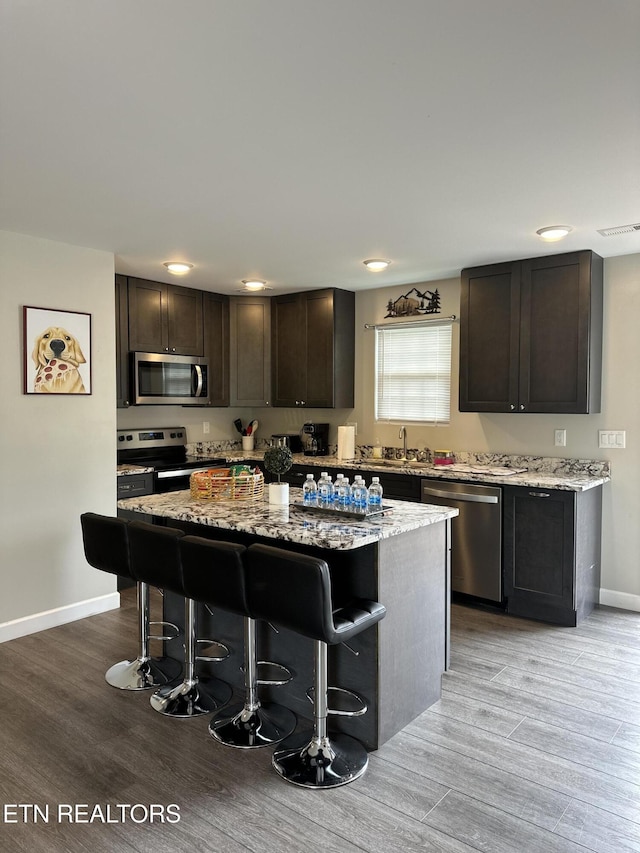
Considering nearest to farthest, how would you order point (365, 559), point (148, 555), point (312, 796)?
point (312, 796)
point (365, 559)
point (148, 555)

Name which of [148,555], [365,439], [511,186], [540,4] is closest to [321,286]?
[365,439]

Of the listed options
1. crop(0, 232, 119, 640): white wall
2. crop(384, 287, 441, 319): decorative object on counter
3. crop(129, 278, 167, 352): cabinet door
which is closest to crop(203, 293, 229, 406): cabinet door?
crop(129, 278, 167, 352): cabinet door

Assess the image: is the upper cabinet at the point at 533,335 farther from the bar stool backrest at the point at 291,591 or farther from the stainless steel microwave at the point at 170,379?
the bar stool backrest at the point at 291,591

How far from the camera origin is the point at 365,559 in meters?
2.55

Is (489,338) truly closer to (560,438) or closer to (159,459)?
(560,438)

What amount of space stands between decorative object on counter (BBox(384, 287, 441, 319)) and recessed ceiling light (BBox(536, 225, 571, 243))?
150 cm

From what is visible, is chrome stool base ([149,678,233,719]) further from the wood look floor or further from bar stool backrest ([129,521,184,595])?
bar stool backrest ([129,521,184,595])

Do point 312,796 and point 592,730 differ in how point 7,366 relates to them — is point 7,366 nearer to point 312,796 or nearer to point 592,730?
point 312,796

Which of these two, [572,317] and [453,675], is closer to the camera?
[453,675]

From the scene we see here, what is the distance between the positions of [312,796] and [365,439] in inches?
145

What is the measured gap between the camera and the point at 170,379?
5.12 metres

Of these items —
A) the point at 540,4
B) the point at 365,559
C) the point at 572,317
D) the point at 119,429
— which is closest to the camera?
the point at 540,4

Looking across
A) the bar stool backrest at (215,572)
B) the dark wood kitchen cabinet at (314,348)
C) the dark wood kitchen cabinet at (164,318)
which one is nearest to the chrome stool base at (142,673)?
the bar stool backrest at (215,572)

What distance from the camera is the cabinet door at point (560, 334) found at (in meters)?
4.00
